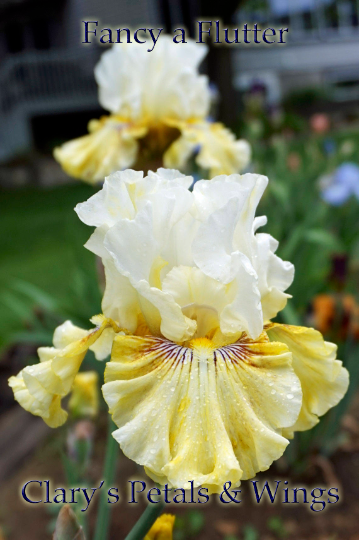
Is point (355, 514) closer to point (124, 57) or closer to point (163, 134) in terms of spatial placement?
point (163, 134)

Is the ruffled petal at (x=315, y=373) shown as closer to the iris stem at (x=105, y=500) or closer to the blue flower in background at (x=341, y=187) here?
the iris stem at (x=105, y=500)

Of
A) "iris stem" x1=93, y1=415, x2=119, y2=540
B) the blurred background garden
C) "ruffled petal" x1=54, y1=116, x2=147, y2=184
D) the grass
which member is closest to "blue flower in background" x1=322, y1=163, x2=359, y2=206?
the blurred background garden

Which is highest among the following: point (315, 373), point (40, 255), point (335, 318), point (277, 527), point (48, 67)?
point (48, 67)

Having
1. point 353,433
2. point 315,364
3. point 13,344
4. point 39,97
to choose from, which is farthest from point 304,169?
point 39,97

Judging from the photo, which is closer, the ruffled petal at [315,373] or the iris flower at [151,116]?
the ruffled petal at [315,373]

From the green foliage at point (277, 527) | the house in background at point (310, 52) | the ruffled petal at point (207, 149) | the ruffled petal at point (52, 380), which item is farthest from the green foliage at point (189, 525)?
the house in background at point (310, 52)

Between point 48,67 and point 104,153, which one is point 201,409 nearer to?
point 104,153

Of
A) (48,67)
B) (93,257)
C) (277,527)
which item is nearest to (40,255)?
(93,257)

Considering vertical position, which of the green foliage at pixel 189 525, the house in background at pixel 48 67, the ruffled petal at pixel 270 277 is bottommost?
the green foliage at pixel 189 525

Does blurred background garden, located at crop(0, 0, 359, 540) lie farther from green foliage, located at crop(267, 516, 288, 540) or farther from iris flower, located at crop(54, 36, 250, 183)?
iris flower, located at crop(54, 36, 250, 183)
